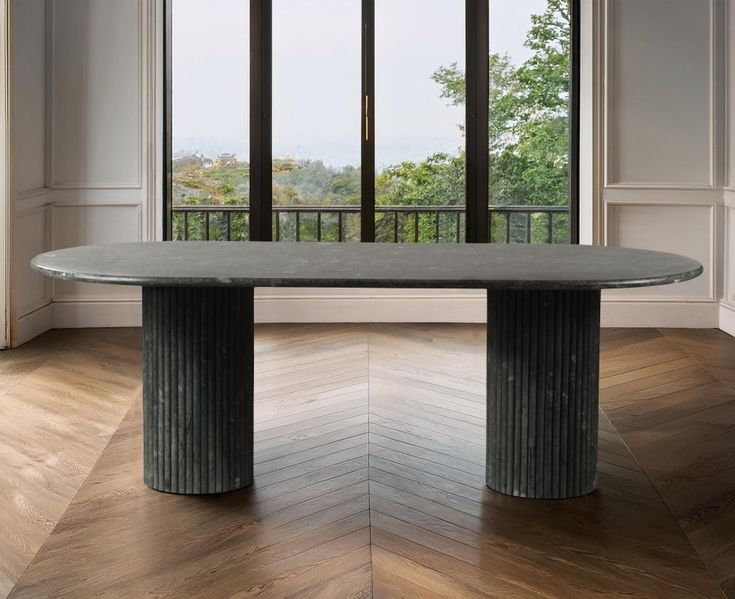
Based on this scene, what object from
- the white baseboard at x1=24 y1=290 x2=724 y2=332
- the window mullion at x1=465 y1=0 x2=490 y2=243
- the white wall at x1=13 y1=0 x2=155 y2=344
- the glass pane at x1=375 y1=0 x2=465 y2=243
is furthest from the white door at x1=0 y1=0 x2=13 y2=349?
the window mullion at x1=465 y1=0 x2=490 y2=243

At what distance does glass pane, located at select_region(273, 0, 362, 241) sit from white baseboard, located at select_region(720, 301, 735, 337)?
7.52 feet

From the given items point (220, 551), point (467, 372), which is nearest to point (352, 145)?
point (467, 372)

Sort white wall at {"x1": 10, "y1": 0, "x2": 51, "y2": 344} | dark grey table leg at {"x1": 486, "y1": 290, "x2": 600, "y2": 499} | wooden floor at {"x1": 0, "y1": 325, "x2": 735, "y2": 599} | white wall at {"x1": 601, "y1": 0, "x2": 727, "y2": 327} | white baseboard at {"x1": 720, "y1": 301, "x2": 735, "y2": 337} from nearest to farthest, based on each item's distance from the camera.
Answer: wooden floor at {"x1": 0, "y1": 325, "x2": 735, "y2": 599} → dark grey table leg at {"x1": 486, "y1": 290, "x2": 600, "y2": 499} → white wall at {"x1": 10, "y1": 0, "x2": 51, "y2": 344} → white baseboard at {"x1": 720, "y1": 301, "x2": 735, "y2": 337} → white wall at {"x1": 601, "y1": 0, "x2": 727, "y2": 327}

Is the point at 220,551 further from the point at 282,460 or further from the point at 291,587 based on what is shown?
the point at 282,460

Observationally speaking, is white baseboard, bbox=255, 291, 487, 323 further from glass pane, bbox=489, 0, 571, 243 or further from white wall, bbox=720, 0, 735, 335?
white wall, bbox=720, 0, 735, 335

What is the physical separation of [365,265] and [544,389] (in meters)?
0.64

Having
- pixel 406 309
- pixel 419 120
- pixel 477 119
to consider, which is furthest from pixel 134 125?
pixel 477 119

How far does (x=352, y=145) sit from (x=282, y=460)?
3.14m

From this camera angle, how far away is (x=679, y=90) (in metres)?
5.73

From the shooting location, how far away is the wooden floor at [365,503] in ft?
7.57

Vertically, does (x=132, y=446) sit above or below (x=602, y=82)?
below

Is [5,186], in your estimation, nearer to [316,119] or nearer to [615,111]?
[316,119]

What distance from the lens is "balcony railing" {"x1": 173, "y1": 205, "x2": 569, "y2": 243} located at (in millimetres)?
6004

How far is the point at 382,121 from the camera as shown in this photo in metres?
5.95
